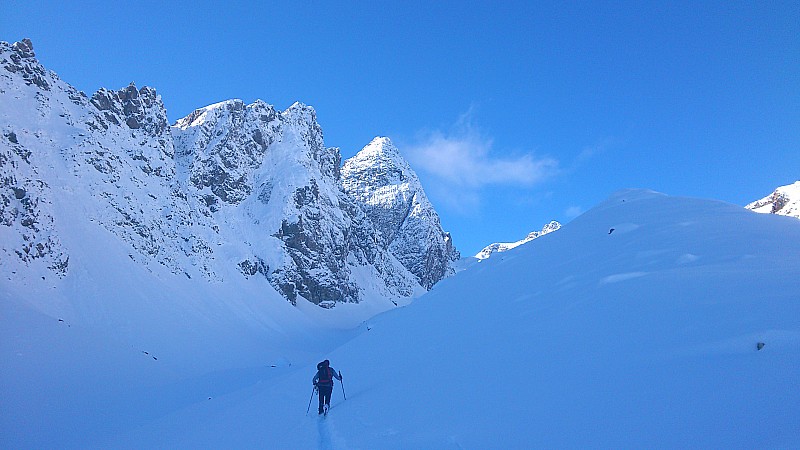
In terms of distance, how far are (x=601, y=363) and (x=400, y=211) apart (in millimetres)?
140267

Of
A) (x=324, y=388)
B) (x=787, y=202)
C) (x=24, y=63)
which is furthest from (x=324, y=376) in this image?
(x=24, y=63)

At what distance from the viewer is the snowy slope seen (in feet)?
13.8

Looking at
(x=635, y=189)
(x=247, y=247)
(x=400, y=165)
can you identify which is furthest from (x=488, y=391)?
(x=400, y=165)

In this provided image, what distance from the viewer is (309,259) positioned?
82125 mm

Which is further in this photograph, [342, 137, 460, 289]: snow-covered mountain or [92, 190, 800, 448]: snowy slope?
[342, 137, 460, 289]: snow-covered mountain

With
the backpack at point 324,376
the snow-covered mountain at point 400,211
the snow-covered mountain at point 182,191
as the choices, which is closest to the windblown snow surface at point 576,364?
the backpack at point 324,376

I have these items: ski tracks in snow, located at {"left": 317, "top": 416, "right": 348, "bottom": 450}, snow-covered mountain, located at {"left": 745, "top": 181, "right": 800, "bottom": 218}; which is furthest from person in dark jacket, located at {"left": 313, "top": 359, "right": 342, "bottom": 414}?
snow-covered mountain, located at {"left": 745, "top": 181, "right": 800, "bottom": 218}

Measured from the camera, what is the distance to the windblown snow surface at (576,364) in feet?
14.2

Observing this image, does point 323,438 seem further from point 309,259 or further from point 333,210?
point 333,210

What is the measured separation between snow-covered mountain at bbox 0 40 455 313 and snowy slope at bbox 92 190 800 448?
31950 mm

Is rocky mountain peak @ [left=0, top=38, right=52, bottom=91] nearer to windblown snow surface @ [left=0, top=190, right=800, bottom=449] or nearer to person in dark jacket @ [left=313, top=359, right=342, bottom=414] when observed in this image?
windblown snow surface @ [left=0, top=190, right=800, bottom=449]

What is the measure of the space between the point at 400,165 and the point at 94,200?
117754mm

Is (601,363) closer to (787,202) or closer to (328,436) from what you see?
(328,436)

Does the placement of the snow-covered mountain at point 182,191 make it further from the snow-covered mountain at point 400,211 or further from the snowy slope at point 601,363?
the snowy slope at point 601,363
